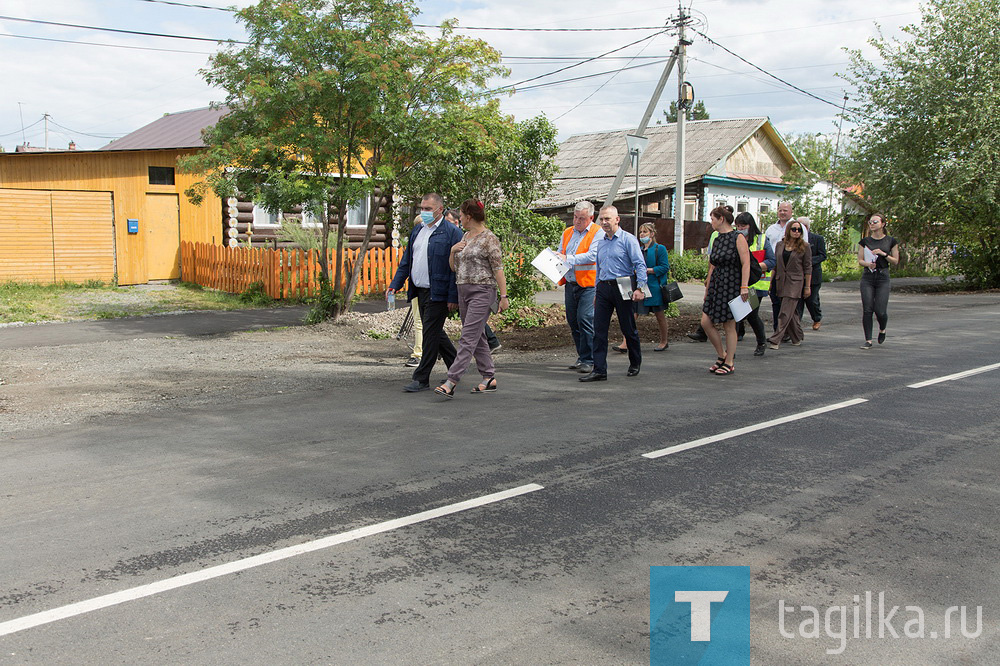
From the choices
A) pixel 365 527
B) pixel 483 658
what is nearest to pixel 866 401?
Answer: pixel 365 527

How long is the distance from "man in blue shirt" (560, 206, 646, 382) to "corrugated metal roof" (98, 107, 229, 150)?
1415 centimetres

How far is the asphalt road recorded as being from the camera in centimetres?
345

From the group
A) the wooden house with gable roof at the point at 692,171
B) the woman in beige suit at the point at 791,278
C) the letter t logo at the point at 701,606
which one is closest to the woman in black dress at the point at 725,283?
the woman in beige suit at the point at 791,278

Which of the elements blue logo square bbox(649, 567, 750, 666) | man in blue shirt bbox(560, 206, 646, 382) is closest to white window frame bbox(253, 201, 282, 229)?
man in blue shirt bbox(560, 206, 646, 382)

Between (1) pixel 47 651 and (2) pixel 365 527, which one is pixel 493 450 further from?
(1) pixel 47 651

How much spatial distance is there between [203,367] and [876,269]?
29.3ft

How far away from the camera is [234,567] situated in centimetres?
410

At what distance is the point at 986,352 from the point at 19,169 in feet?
60.9

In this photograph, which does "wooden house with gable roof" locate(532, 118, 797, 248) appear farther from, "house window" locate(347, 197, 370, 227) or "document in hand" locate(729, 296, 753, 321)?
"document in hand" locate(729, 296, 753, 321)

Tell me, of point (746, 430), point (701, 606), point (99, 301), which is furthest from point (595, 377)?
point (99, 301)

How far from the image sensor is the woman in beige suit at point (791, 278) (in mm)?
11719

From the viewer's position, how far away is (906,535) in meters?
4.53

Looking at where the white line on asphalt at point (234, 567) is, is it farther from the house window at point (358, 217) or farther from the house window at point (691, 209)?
the house window at point (691, 209)

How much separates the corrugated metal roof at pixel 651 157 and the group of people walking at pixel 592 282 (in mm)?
20502
